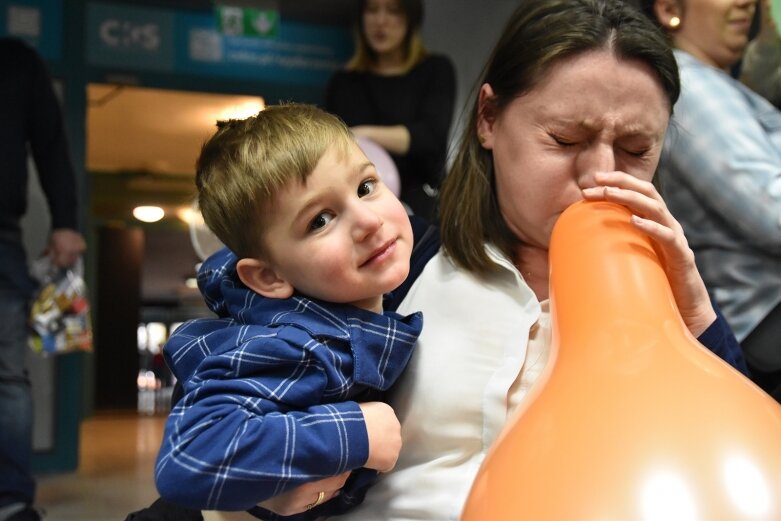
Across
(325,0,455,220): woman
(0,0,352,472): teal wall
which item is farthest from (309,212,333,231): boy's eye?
(0,0,352,472): teal wall

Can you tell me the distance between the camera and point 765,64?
1433 mm

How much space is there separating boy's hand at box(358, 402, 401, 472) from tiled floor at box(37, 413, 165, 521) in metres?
0.60

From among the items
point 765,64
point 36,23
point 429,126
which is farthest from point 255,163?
point 36,23

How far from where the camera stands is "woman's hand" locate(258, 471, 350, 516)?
0.73 metres

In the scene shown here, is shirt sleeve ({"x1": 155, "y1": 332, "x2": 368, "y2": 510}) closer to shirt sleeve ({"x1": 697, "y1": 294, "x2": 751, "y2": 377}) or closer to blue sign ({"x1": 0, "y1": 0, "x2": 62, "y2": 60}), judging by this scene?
shirt sleeve ({"x1": 697, "y1": 294, "x2": 751, "y2": 377})

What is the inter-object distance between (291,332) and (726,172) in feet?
2.48

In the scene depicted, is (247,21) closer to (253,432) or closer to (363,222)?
(363,222)

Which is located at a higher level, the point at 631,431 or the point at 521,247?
the point at 631,431

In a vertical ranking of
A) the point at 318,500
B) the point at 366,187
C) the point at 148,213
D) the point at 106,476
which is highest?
the point at 366,187

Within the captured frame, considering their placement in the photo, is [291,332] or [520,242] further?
[520,242]

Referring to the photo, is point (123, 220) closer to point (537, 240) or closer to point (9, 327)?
point (9, 327)

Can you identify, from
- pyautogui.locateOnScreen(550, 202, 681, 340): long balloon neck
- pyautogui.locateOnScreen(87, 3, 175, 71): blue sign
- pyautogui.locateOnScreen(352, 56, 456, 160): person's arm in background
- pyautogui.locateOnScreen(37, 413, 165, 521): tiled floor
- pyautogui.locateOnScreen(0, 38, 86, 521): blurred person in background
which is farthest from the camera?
pyautogui.locateOnScreen(87, 3, 175, 71): blue sign

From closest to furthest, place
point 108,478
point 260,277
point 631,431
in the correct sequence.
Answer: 1. point 631,431
2. point 260,277
3. point 108,478

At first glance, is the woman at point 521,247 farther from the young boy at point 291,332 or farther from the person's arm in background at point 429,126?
the person's arm in background at point 429,126
